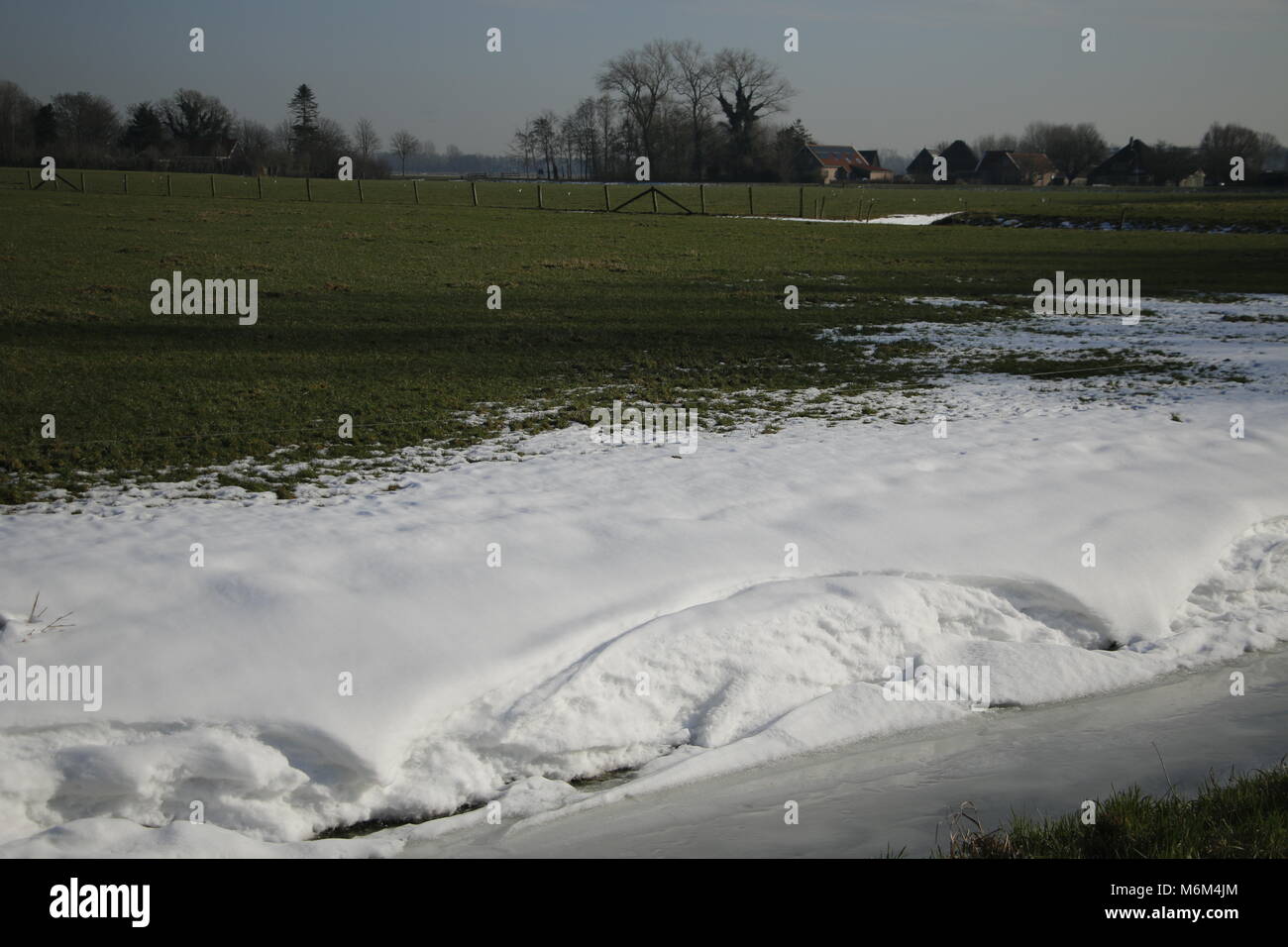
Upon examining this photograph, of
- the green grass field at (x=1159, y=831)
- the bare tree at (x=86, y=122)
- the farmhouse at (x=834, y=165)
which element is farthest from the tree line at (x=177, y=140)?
the green grass field at (x=1159, y=831)

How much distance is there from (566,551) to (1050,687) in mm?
3283

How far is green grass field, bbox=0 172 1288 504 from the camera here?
9977mm

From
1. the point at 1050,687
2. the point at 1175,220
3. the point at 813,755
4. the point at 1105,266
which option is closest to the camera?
the point at 813,755

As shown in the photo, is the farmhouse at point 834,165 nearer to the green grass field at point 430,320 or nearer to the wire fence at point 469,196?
the wire fence at point 469,196

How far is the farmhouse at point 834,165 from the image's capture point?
370 feet

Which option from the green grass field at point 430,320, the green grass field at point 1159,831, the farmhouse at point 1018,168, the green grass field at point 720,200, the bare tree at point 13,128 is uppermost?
the farmhouse at point 1018,168

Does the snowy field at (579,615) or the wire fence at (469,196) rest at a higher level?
the wire fence at (469,196)

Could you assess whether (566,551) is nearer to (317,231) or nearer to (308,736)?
(308,736)

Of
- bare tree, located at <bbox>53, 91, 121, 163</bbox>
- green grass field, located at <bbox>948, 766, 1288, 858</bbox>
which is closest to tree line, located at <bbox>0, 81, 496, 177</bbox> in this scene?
bare tree, located at <bbox>53, 91, 121, 163</bbox>

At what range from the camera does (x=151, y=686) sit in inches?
214

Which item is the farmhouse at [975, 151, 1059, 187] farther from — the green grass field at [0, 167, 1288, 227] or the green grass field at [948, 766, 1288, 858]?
the green grass field at [948, 766, 1288, 858]

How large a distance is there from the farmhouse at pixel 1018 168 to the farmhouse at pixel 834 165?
11.7 metres
